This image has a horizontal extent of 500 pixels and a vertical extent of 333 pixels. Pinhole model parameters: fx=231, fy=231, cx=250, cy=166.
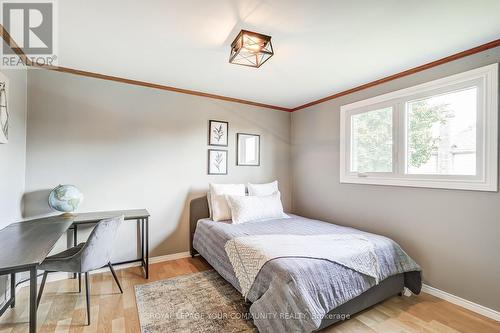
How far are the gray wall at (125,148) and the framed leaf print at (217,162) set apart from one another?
0.08 metres

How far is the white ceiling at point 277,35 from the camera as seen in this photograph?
1613 millimetres

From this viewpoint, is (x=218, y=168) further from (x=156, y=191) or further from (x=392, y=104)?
(x=392, y=104)

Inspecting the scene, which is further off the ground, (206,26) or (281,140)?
(206,26)

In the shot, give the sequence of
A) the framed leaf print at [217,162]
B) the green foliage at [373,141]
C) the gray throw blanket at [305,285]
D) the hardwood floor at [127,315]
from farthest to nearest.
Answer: the framed leaf print at [217,162]
the green foliage at [373,141]
the hardwood floor at [127,315]
the gray throw blanket at [305,285]

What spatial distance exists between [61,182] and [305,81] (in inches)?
→ 122

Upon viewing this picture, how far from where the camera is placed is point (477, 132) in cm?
212

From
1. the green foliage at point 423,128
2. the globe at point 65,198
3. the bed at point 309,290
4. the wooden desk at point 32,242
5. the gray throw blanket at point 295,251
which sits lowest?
the bed at point 309,290

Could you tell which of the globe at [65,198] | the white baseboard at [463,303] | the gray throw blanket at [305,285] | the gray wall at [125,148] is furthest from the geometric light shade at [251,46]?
the white baseboard at [463,303]

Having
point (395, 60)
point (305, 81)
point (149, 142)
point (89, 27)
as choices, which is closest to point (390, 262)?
point (395, 60)

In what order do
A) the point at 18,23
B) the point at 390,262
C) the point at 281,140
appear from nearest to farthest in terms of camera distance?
the point at 18,23, the point at 390,262, the point at 281,140

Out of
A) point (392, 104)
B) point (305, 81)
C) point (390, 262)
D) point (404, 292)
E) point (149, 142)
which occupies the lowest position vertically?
point (404, 292)

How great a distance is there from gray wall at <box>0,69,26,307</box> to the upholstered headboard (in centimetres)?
181

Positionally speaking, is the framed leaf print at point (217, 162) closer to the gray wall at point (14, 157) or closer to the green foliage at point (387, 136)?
the green foliage at point (387, 136)

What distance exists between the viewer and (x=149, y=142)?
3074mm
